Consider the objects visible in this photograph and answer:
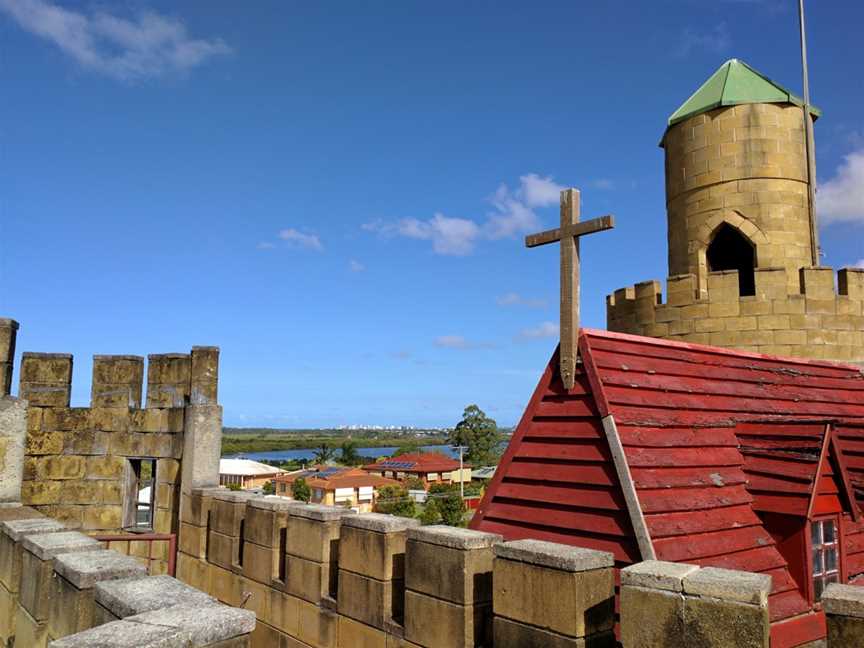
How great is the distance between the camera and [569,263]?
7512 mm

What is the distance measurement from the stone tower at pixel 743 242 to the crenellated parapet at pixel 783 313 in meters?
0.02

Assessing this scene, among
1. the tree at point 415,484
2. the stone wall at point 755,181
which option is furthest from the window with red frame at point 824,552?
the tree at point 415,484

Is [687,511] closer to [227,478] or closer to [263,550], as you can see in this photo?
[263,550]

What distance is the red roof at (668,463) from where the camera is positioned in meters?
6.17

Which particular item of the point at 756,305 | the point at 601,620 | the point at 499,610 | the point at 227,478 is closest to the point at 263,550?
the point at 499,610

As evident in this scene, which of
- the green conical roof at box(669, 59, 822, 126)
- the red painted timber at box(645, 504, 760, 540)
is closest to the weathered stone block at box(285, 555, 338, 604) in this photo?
the red painted timber at box(645, 504, 760, 540)

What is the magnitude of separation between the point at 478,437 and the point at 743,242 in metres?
87.3

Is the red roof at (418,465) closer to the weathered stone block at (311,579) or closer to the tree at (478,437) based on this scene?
the tree at (478,437)

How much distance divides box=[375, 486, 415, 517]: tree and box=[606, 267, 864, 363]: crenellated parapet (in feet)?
118

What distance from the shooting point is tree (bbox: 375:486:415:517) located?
1847 inches

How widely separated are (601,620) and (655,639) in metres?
0.61

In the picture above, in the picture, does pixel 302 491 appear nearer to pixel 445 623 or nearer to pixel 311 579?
pixel 311 579

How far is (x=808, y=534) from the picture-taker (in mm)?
6578

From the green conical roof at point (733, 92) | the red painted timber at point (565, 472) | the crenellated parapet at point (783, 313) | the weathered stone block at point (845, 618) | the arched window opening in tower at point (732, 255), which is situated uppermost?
the green conical roof at point (733, 92)
